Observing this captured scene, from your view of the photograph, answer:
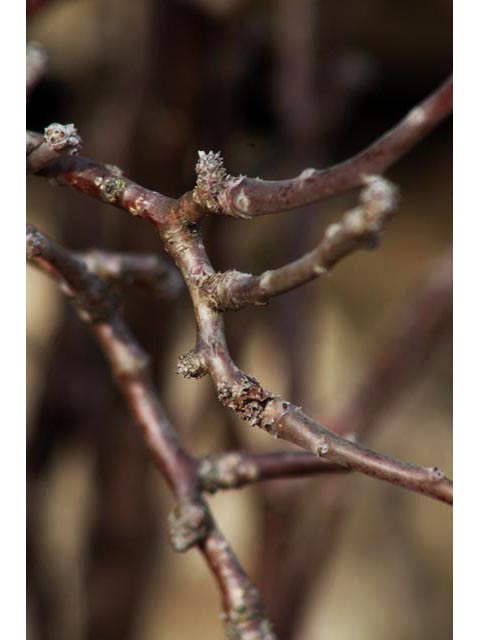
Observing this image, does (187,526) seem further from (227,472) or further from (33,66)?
(33,66)

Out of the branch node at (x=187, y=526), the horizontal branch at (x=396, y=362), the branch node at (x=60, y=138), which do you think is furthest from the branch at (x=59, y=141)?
the horizontal branch at (x=396, y=362)

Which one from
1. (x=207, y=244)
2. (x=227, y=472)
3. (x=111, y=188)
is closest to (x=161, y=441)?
(x=227, y=472)

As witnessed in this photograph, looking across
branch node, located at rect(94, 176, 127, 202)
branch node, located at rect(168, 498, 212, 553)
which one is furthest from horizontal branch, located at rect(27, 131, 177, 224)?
branch node, located at rect(168, 498, 212, 553)

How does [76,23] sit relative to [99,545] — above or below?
above

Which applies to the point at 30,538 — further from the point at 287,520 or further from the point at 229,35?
the point at 229,35

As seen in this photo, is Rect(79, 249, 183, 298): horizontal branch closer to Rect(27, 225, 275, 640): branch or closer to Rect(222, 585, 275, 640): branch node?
Rect(27, 225, 275, 640): branch
